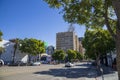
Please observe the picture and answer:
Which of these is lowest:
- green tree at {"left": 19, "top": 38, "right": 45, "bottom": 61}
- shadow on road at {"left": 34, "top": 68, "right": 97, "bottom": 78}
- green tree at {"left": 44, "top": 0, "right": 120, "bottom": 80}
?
shadow on road at {"left": 34, "top": 68, "right": 97, "bottom": 78}

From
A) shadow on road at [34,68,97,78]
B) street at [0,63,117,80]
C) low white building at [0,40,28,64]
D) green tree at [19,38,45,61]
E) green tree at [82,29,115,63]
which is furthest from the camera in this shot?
low white building at [0,40,28,64]

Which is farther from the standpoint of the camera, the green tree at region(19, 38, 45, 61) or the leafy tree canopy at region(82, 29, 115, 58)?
the green tree at region(19, 38, 45, 61)

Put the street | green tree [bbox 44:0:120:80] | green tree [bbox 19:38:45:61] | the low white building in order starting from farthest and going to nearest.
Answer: the low white building → green tree [bbox 19:38:45:61] → the street → green tree [bbox 44:0:120:80]

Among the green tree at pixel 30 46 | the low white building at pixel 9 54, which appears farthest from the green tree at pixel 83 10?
the low white building at pixel 9 54

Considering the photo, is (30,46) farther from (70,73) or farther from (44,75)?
(44,75)

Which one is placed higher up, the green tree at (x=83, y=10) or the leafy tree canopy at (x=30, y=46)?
the leafy tree canopy at (x=30, y=46)

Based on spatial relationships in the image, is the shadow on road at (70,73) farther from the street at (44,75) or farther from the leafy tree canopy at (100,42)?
the leafy tree canopy at (100,42)

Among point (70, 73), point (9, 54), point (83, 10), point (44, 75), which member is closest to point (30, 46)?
point (9, 54)

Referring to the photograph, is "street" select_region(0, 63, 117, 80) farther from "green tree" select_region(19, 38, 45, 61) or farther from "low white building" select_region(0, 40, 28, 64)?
"low white building" select_region(0, 40, 28, 64)

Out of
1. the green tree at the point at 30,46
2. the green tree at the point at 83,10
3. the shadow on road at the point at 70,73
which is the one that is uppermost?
the green tree at the point at 30,46

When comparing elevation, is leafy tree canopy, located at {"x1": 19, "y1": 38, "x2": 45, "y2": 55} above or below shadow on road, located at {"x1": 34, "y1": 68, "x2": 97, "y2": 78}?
above

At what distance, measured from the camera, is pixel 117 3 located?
32.1ft

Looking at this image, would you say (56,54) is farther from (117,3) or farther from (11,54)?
(117,3)

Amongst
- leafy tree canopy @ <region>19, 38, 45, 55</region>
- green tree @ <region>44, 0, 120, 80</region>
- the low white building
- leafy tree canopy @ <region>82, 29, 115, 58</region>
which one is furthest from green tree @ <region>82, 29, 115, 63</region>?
the low white building
